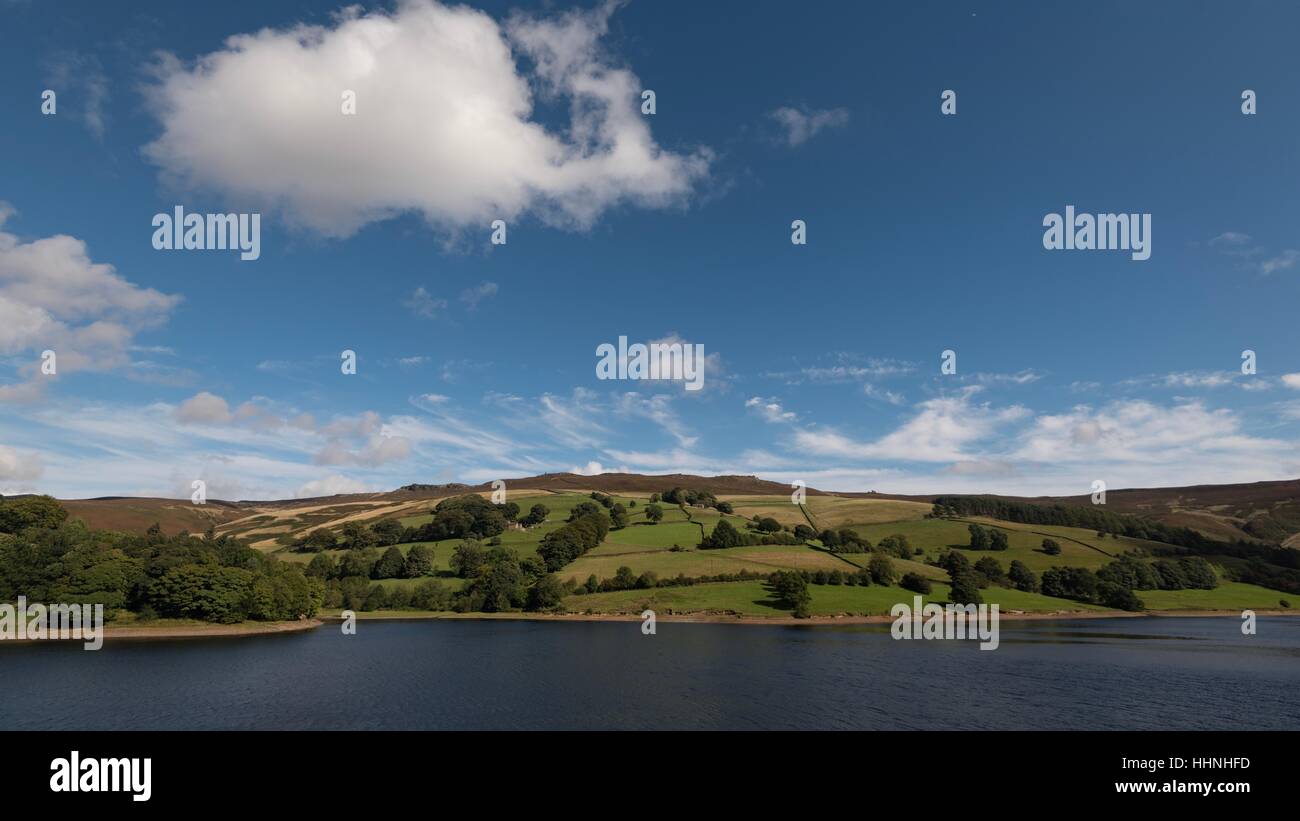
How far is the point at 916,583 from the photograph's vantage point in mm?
143875

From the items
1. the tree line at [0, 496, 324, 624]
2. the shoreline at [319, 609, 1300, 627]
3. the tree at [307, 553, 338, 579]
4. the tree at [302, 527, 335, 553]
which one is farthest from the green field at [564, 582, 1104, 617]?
the tree at [302, 527, 335, 553]

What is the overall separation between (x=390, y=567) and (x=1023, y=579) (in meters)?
171

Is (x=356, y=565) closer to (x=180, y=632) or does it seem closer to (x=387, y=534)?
(x=387, y=534)

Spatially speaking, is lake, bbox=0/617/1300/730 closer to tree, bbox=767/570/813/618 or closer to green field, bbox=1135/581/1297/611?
tree, bbox=767/570/813/618

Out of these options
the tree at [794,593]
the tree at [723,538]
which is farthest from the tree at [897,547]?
the tree at [794,593]

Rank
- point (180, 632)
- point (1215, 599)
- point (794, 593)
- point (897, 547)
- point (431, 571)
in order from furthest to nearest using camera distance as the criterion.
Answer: point (897, 547)
point (431, 571)
point (1215, 599)
point (794, 593)
point (180, 632)

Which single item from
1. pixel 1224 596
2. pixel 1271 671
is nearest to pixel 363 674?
pixel 1271 671

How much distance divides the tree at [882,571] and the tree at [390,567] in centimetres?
12430

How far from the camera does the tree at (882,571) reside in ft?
480

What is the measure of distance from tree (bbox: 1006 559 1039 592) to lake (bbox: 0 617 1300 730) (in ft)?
173

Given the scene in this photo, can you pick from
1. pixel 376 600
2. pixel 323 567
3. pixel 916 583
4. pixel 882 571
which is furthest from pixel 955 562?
pixel 323 567

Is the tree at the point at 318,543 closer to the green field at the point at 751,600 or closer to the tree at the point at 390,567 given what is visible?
the tree at the point at 390,567

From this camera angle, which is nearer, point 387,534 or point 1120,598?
point 1120,598
